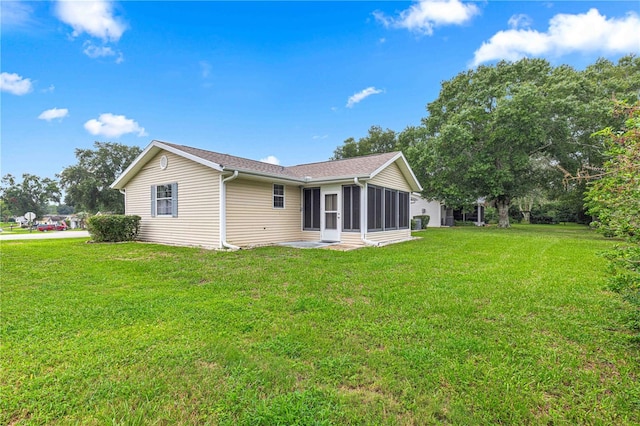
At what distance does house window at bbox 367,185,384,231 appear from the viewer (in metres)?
10.5

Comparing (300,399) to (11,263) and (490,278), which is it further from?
(11,263)

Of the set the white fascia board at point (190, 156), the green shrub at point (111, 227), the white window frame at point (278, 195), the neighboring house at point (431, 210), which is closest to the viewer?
the white fascia board at point (190, 156)

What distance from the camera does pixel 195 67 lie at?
13.1 m

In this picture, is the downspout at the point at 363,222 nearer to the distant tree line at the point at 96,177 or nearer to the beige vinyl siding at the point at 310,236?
the beige vinyl siding at the point at 310,236

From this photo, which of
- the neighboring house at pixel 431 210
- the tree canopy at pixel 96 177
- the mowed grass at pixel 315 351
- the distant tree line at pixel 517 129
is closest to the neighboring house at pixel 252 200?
the mowed grass at pixel 315 351

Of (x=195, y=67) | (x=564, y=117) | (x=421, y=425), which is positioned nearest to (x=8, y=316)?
(x=421, y=425)

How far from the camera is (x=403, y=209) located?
43.6 feet

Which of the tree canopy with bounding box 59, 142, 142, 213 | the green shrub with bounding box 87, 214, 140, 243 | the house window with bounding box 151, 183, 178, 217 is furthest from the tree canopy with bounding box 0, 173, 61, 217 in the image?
Result: the house window with bounding box 151, 183, 178, 217

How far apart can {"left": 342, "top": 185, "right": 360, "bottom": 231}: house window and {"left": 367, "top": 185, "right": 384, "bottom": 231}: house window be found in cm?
42

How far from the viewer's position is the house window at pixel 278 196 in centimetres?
1078

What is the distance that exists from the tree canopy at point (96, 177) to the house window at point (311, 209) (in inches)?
1252

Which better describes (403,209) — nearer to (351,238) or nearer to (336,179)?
(351,238)

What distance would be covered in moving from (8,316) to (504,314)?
234 inches

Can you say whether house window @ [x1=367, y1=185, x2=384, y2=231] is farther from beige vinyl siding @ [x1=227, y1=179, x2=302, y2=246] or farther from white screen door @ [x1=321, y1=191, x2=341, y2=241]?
beige vinyl siding @ [x1=227, y1=179, x2=302, y2=246]
